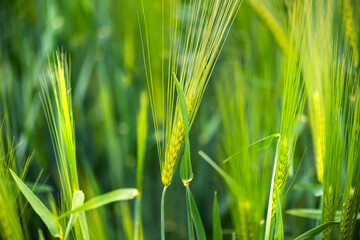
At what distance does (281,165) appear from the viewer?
1.31 feet

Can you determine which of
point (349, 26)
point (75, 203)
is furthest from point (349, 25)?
point (75, 203)

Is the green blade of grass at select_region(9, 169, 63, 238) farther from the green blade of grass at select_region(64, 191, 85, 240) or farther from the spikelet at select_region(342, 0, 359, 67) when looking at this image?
the spikelet at select_region(342, 0, 359, 67)

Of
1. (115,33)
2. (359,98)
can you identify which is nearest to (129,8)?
(115,33)

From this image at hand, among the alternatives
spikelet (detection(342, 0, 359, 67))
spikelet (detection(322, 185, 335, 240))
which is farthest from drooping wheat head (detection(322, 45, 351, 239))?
spikelet (detection(342, 0, 359, 67))

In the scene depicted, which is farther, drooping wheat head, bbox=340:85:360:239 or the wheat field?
the wheat field

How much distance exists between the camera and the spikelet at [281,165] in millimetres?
389

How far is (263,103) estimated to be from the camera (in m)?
0.72

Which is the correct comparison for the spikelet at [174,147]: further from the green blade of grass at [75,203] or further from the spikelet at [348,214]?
the spikelet at [348,214]

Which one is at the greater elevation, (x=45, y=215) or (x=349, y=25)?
(x=349, y=25)

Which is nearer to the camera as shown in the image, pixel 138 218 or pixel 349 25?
pixel 138 218

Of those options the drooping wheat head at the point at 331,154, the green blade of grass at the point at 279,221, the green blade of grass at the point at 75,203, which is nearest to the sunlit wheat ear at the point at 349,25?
the drooping wheat head at the point at 331,154

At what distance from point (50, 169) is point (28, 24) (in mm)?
356

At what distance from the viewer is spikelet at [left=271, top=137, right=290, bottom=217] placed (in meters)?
0.39

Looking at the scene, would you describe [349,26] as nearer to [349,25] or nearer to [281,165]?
[349,25]
